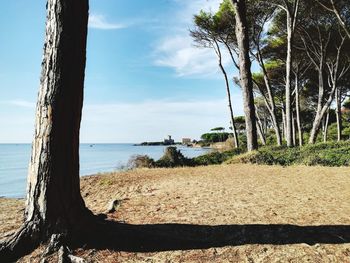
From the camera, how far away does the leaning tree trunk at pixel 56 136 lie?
3436 millimetres

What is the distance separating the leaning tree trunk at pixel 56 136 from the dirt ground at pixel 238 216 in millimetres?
305

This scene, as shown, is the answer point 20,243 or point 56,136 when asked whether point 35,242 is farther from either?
point 56,136

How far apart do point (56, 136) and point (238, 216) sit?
2.78 m

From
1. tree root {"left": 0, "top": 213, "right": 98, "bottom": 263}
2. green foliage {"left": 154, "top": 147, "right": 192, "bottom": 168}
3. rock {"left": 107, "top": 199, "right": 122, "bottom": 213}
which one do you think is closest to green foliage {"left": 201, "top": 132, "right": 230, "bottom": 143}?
green foliage {"left": 154, "top": 147, "right": 192, "bottom": 168}

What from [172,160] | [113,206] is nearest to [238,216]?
[113,206]

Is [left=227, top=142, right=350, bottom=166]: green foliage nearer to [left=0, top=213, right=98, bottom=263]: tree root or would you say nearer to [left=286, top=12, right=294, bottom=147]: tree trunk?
[left=286, top=12, right=294, bottom=147]: tree trunk

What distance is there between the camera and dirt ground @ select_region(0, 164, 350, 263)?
3451 mm

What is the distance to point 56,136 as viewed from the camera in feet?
11.3

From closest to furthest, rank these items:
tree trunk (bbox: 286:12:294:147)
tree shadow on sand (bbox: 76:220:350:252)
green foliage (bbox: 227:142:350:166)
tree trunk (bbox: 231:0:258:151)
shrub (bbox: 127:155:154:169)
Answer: tree shadow on sand (bbox: 76:220:350:252)
green foliage (bbox: 227:142:350:166)
tree trunk (bbox: 231:0:258:151)
shrub (bbox: 127:155:154:169)
tree trunk (bbox: 286:12:294:147)

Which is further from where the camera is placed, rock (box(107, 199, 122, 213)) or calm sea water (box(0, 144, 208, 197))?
calm sea water (box(0, 144, 208, 197))

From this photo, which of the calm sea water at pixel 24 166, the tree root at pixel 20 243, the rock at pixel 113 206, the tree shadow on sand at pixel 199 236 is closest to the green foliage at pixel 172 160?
the calm sea water at pixel 24 166

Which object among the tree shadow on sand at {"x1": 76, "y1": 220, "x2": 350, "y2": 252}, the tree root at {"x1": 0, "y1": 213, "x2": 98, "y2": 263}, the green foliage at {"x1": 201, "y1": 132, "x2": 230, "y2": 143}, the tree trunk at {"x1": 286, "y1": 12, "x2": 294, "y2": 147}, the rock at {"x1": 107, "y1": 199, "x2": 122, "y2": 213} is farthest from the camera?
the green foliage at {"x1": 201, "y1": 132, "x2": 230, "y2": 143}

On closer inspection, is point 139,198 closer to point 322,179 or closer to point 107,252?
point 107,252

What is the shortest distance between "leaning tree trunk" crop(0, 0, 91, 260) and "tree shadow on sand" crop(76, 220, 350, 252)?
44cm
